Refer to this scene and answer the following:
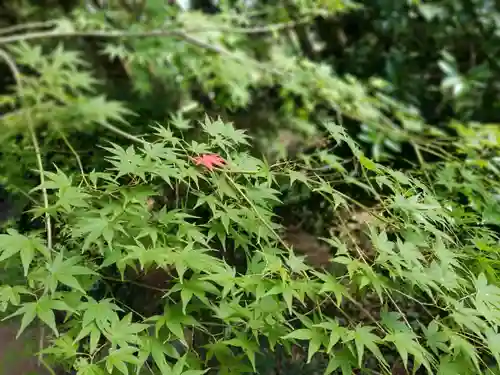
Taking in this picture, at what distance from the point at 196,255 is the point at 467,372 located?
1.26 ft

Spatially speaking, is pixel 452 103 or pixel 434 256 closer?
pixel 434 256

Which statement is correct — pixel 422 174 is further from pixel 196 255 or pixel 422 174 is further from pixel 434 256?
pixel 196 255

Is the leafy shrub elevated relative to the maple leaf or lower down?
lower down

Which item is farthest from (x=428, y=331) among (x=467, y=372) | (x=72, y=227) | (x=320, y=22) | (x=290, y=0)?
(x=320, y=22)

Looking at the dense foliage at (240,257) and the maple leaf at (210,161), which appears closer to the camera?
the dense foliage at (240,257)

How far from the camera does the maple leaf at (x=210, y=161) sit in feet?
2.86

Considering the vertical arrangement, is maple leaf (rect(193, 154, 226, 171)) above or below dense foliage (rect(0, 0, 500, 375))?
above

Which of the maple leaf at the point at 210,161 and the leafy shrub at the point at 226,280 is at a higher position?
the maple leaf at the point at 210,161

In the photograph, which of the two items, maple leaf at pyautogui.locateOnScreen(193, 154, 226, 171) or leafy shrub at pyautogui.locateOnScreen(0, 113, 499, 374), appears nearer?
leafy shrub at pyautogui.locateOnScreen(0, 113, 499, 374)

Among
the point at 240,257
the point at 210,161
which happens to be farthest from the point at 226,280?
the point at 210,161

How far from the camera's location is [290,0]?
224 centimetres

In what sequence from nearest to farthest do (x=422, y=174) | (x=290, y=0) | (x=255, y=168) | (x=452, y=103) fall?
(x=255, y=168) < (x=422, y=174) < (x=290, y=0) < (x=452, y=103)

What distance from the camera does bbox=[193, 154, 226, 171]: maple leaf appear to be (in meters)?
0.87

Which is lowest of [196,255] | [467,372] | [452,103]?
[452,103]
